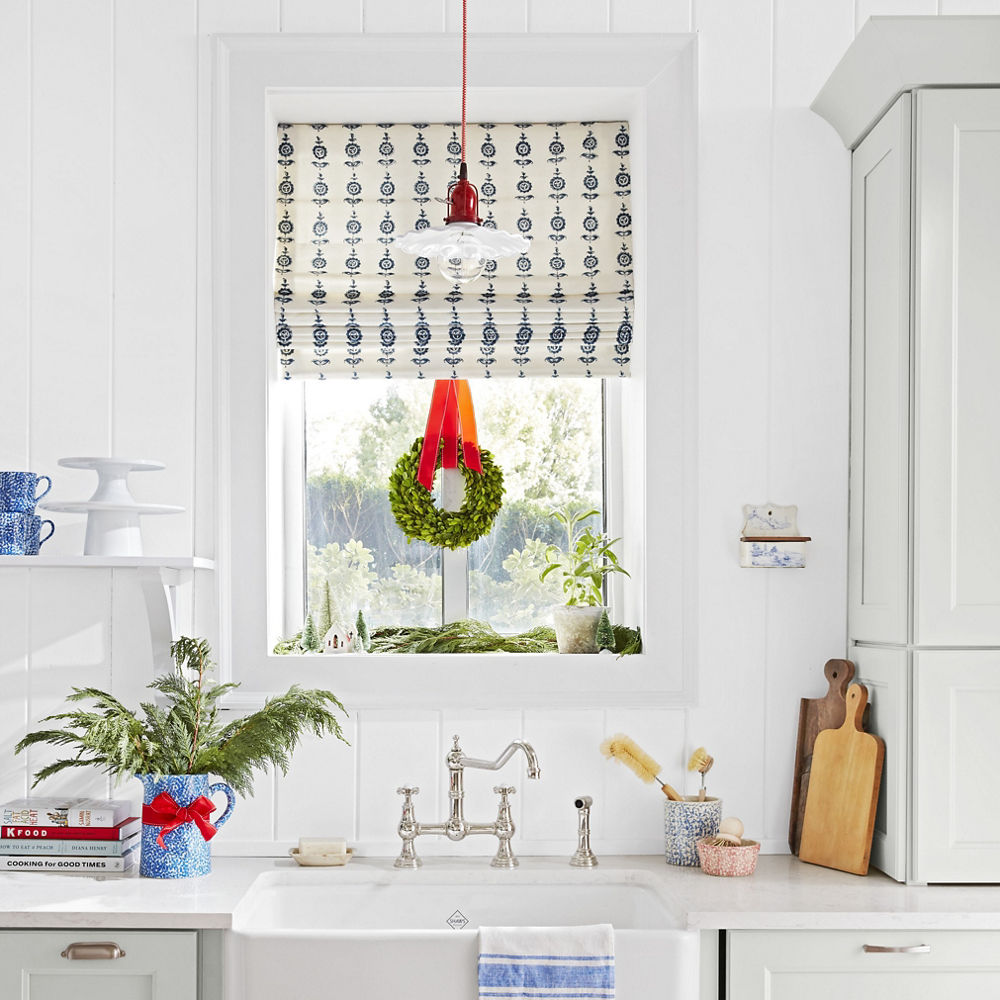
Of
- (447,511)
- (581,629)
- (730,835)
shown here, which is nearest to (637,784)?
(730,835)

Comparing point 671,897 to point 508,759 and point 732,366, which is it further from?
point 732,366

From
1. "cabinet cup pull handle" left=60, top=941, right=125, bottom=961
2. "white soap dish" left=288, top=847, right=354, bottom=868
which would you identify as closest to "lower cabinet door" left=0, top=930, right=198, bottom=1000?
"cabinet cup pull handle" left=60, top=941, right=125, bottom=961

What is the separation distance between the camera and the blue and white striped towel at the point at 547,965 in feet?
5.59

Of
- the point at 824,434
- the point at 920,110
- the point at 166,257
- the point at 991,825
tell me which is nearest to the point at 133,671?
the point at 166,257

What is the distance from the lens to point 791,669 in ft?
7.35

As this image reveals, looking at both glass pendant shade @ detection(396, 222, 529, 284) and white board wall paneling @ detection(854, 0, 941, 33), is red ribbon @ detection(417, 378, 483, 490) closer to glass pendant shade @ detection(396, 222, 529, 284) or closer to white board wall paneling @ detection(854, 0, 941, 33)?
glass pendant shade @ detection(396, 222, 529, 284)

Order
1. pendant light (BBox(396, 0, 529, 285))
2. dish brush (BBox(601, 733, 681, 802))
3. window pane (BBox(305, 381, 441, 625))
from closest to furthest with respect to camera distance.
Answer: pendant light (BBox(396, 0, 529, 285)) < dish brush (BBox(601, 733, 681, 802)) < window pane (BBox(305, 381, 441, 625))

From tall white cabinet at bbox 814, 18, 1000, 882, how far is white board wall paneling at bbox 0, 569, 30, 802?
5.60 ft

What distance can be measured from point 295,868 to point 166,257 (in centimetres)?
126

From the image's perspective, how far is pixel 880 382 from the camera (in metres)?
2.08

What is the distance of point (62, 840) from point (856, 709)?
151cm

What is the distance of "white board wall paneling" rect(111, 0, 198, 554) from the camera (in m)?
2.25

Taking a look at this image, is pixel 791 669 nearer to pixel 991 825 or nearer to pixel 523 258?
pixel 991 825

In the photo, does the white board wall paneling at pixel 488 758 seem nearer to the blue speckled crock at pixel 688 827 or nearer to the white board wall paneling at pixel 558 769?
the white board wall paneling at pixel 558 769
